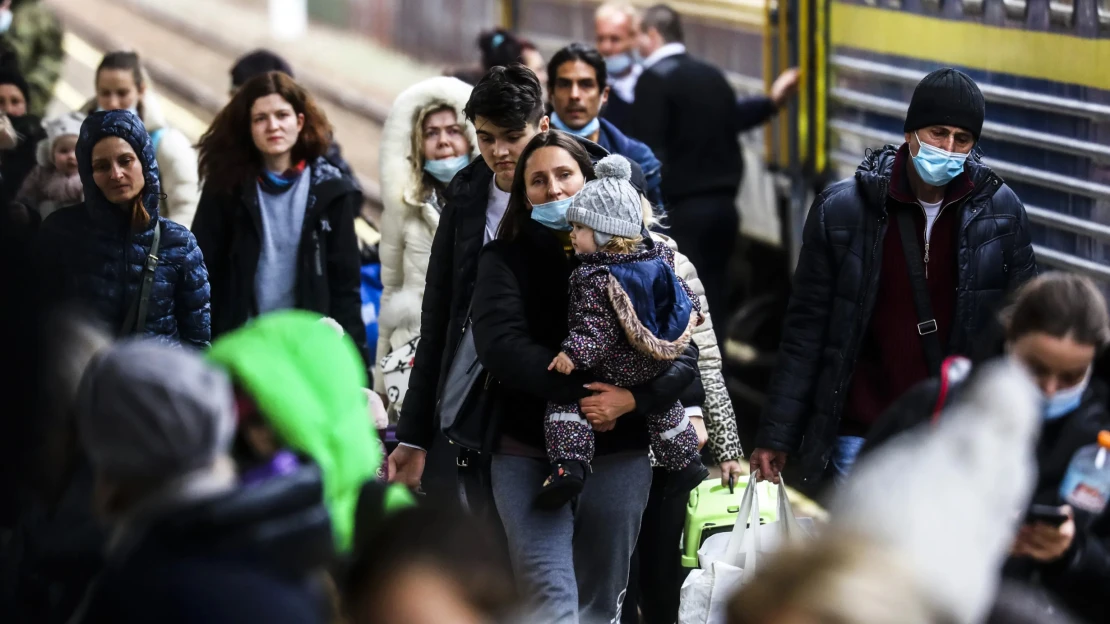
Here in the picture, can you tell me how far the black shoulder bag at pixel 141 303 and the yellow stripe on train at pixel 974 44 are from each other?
310 cm

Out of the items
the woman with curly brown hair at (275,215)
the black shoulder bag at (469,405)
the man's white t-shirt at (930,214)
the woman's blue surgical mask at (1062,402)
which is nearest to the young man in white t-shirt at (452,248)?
the black shoulder bag at (469,405)

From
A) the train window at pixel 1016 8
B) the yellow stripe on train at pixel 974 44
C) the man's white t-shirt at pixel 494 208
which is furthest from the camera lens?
the train window at pixel 1016 8

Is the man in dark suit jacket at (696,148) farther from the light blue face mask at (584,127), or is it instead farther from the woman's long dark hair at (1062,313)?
the woman's long dark hair at (1062,313)

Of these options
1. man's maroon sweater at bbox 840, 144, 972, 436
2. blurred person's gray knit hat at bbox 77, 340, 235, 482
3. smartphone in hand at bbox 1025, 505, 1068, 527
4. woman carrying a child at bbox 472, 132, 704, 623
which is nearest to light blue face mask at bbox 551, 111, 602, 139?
woman carrying a child at bbox 472, 132, 704, 623

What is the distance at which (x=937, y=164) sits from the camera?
4.64 m

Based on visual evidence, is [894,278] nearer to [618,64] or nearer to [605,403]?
[605,403]

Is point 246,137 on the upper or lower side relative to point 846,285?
upper

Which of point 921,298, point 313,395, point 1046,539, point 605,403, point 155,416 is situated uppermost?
point 155,416

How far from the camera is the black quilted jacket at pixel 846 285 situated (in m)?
4.64

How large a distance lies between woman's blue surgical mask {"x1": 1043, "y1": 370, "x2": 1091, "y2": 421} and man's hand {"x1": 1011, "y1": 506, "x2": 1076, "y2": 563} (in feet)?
0.62

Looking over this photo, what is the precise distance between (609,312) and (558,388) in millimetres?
230

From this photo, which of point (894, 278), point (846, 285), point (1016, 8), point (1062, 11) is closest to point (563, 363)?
point (846, 285)

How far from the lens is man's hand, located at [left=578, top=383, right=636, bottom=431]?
4457mm

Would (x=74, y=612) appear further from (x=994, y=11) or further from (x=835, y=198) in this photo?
(x=994, y=11)
